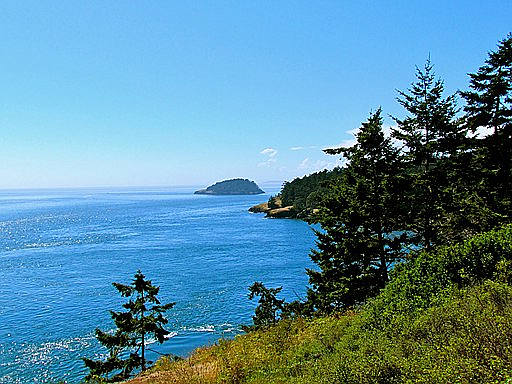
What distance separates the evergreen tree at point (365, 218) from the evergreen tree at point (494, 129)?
3.77m

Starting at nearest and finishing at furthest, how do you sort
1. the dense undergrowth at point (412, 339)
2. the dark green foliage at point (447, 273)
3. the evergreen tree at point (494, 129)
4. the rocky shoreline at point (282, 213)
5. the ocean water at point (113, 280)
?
the dense undergrowth at point (412, 339), the dark green foliage at point (447, 273), the evergreen tree at point (494, 129), the ocean water at point (113, 280), the rocky shoreline at point (282, 213)

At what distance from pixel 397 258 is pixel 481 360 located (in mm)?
11893

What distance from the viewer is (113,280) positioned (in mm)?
43562

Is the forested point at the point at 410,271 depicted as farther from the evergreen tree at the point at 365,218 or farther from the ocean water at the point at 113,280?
the ocean water at the point at 113,280

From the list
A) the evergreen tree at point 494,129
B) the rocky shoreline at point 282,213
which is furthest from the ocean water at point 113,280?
the rocky shoreline at point 282,213

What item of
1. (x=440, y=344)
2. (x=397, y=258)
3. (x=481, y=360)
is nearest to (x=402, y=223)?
(x=397, y=258)

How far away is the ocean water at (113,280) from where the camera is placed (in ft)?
87.5

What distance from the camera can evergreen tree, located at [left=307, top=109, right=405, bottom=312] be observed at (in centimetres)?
1700

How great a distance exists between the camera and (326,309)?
59.6ft

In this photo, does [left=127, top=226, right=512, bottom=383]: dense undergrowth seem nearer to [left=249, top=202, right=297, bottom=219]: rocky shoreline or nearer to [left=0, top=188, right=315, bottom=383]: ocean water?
[left=0, top=188, right=315, bottom=383]: ocean water

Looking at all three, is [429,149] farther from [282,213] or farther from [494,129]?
[282,213]

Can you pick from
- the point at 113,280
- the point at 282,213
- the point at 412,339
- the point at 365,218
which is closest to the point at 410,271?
the point at 412,339

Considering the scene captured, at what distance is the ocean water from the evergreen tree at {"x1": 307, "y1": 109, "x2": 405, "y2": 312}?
9.78 meters

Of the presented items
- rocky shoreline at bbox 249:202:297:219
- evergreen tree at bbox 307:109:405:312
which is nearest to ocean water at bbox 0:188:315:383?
evergreen tree at bbox 307:109:405:312
